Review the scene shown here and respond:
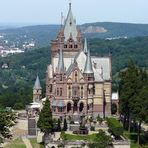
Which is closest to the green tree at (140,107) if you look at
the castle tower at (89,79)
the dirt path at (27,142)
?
the castle tower at (89,79)

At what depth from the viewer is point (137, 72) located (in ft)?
328

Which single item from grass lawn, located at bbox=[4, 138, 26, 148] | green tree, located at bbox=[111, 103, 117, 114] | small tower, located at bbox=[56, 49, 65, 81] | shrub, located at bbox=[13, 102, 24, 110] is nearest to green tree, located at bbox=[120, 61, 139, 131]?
small tower, located at bbox=[56, 49, 65, 81]

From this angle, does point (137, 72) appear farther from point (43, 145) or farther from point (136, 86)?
point (43, 145)

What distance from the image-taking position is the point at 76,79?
331 ft

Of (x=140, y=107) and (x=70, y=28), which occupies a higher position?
(x=70, y=28)

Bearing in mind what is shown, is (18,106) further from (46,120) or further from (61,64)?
(46,120)

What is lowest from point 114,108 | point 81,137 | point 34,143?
point 34,143

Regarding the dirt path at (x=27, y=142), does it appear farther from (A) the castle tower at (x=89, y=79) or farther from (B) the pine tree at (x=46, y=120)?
(A) the castle tower at (x=89, y=79)

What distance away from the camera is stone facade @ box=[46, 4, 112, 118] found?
101 meters

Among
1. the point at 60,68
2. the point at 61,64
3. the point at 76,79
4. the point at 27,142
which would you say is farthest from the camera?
the point at 76,79

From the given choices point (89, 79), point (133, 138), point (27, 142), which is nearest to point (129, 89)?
point (133, 138)

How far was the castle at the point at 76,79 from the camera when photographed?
100688 mm

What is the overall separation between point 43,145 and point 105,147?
11.6 meters

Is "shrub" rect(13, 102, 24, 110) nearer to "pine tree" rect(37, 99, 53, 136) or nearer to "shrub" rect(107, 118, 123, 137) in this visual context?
"pine tree" rect(37, 99, 53, 136)
